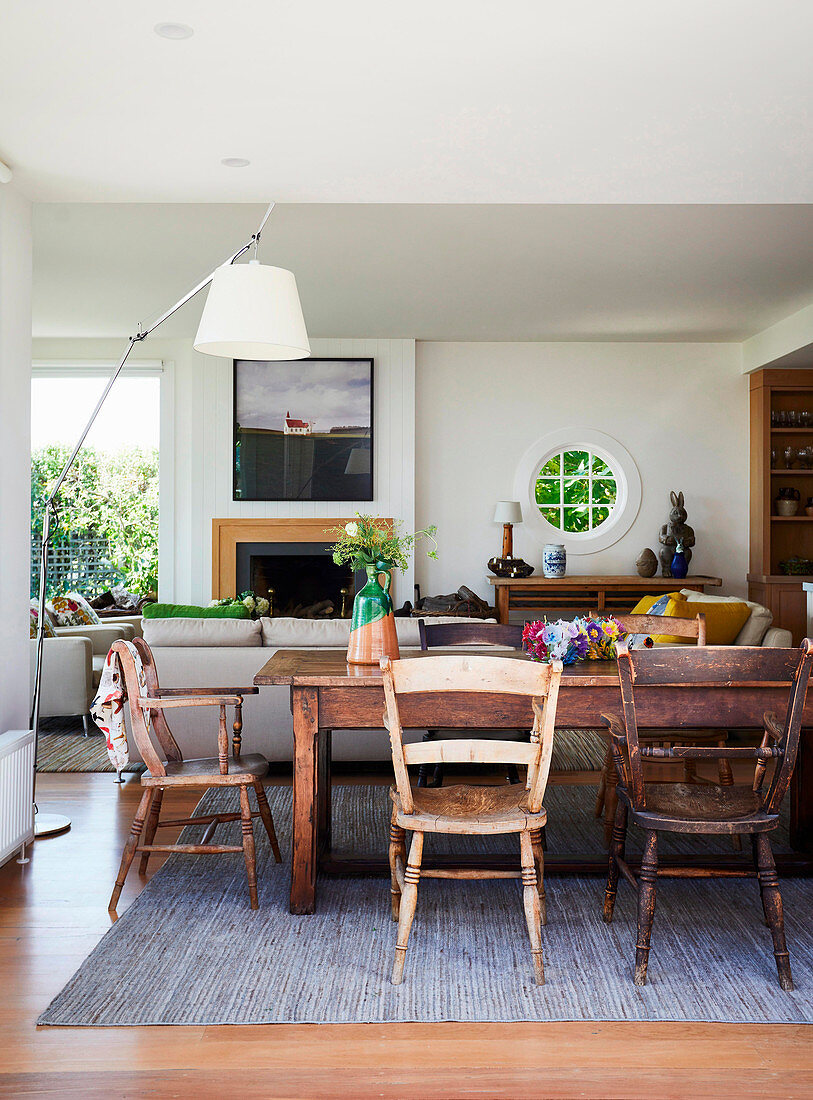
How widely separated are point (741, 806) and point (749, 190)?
243 cm

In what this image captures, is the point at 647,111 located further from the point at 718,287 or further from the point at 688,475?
the point at 688,475

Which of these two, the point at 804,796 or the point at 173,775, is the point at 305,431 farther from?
the point at 804,796

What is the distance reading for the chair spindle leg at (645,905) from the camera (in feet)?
8.37

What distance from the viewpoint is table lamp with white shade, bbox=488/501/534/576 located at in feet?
26.2

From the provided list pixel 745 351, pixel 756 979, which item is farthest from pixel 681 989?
pixel 745 351

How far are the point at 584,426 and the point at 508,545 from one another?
4.28 feet

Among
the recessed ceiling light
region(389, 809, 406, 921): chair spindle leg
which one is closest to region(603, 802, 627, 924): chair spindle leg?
region(389, 809, 406, 921): chair spindle leg

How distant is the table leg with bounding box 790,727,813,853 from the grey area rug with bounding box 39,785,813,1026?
0.24 metres

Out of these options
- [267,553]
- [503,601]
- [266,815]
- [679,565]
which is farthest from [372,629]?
[679,565]

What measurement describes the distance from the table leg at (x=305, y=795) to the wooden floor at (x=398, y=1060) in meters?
0.72

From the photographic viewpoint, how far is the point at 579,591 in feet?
25.7

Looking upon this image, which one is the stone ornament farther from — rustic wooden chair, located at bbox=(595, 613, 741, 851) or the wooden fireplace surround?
rustic wooden chair, located at bbox=(595, 613, 741, 851)

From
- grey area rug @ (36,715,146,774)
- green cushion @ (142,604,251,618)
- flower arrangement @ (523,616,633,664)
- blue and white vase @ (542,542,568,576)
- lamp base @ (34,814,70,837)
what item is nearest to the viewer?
flower arrangement @ (523,616,633,664)

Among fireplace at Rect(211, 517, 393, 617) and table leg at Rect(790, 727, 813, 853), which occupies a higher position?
fireplace at Rect(211, 517, 393, 617)
